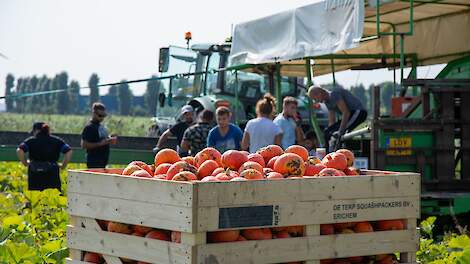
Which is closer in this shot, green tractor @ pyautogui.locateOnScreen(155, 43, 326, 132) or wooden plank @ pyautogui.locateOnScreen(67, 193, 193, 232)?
wooden plank @ pyautogui.locateOnScreen(67, 193, 193, 232)

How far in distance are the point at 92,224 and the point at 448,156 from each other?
5.63m

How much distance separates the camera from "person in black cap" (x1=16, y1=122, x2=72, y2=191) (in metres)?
12.3

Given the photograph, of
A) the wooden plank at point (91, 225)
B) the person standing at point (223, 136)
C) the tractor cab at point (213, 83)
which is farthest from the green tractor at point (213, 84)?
the wooden plank at point (91, 225)

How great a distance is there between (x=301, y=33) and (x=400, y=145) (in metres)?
1.96

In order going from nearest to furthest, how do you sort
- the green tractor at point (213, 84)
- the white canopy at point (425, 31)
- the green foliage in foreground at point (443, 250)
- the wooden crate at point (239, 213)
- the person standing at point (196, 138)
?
the wooden crate at point (239, 213)
the green foliage in foreground at point (443, 250)
the person standing at point (196, 138)
the white canopy at point (425, 31)
the green tractor at point (213, 84)

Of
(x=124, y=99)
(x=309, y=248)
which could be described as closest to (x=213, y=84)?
(x=309, y=248)

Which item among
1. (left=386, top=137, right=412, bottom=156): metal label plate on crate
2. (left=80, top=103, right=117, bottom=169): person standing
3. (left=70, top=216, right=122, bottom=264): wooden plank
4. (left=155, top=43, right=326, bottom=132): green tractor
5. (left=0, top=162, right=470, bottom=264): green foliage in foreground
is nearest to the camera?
(left=70, top=216, right=122, bottom=264): wooden plank

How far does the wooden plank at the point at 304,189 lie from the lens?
4.77 meters

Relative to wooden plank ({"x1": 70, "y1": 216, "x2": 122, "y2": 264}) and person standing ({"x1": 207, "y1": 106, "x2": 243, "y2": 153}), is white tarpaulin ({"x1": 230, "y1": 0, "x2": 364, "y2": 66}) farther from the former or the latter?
wooden plank ({"x1": 70, "y1": 216, "x2": 122, "y2": 264})

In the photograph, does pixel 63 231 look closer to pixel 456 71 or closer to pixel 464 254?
pixel 464 254

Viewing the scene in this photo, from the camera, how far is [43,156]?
12.3m

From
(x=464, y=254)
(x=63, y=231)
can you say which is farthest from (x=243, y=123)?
(x=464, y=254)

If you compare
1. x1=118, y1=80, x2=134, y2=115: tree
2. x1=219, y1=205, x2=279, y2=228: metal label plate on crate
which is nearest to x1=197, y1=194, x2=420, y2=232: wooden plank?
x1=219, y1=205, x2=279, y2=228: metal label plate on crate

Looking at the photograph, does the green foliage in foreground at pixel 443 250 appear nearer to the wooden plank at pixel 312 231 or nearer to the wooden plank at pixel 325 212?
the wooden plank at pixel 325 212
